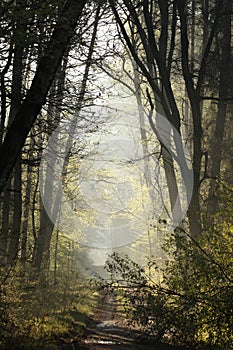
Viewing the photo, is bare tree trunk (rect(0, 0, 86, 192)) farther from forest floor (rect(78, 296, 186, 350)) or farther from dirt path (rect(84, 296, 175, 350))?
dirt path (rect(84, 296, 175, 350))

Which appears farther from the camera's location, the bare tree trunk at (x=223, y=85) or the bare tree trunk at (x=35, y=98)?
the bare tree trunk at (x=223, y=85)

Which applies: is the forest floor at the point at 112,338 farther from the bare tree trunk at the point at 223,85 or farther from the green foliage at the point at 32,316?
the bare tree trunk at the point at 223,85

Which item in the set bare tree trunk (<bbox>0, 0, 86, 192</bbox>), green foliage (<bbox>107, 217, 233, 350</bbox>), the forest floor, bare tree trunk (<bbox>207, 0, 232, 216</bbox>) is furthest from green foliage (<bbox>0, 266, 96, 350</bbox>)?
bare tree trunk (<bbox>207, 0, 232, 216</bbox>)

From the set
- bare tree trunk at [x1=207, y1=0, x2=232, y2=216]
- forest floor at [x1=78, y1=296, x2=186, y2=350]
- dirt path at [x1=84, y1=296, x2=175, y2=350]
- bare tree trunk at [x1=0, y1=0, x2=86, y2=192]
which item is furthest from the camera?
bare tree trunk at [x1=207, y1=0, x2=232, y2=216]

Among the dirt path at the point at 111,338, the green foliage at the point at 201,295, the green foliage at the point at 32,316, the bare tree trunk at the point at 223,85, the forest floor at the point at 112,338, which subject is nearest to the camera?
the green foliage at the point at 201,295

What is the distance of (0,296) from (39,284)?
4895 millimetres

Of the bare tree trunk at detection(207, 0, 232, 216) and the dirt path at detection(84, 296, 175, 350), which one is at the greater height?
the bare tree trunk at detection(207, 0, 232, 216)

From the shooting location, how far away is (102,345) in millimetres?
12164

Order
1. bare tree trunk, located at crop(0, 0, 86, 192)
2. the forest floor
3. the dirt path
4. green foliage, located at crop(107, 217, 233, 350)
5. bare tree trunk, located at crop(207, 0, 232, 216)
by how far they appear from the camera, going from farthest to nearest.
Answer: bare tree trunk, located at crop(207, 0, 232, 216) < the dirt path < the forest floor < green foliage, located at crop(107, 217, 233, 350) < bare tree trunk, located at crop(0, 0, 86, 192)

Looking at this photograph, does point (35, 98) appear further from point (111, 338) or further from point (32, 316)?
point (111, 338)

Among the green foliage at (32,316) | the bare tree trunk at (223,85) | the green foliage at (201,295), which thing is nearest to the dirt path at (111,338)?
the green foliage at (32,316)

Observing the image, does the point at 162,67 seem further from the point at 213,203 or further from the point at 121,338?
the point at 121,338

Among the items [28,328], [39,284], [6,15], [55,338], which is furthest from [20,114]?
[39,284]

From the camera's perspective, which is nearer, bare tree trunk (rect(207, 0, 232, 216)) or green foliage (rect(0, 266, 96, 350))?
green foliage (rect(0, 266, 96, 350))
